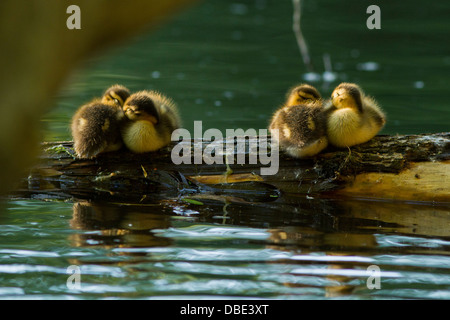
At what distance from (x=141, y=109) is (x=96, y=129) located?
0.39m

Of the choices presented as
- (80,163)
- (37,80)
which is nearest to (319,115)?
(80,163)

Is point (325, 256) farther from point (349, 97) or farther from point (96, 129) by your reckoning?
point (96, 129)

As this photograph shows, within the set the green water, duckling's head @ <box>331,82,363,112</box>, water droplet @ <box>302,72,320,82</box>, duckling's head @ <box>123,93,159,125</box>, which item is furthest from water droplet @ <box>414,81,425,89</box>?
duckling's head @ <box>123,93,159,125</box>

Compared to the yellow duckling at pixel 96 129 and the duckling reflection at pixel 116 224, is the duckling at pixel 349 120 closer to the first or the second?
the duckling reflection at pixel 116 224

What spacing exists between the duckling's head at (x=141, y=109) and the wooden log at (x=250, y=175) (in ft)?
1.03

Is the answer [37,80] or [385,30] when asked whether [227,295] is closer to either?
[37,80]

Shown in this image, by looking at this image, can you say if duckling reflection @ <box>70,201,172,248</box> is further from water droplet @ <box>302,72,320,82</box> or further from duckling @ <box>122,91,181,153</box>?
water droplet @ <box>302,72,320,82</box>

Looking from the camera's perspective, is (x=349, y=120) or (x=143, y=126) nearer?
(x=349, y=120)

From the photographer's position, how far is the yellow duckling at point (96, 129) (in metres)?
4.73

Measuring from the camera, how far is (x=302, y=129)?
4691mm

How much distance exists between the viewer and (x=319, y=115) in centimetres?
475

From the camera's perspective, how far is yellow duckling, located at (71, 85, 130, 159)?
4734 mm

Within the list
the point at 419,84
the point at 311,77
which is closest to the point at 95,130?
the point at 311,77

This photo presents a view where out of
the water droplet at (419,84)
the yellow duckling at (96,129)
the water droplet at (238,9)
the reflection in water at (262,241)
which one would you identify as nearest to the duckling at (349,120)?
the reflection in water at (262,241)
